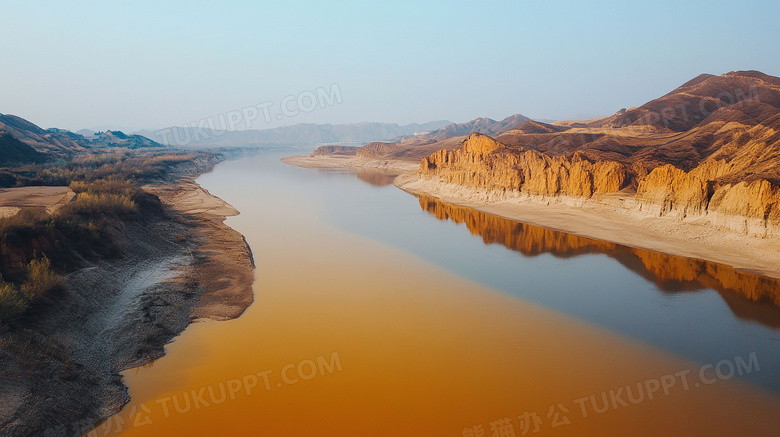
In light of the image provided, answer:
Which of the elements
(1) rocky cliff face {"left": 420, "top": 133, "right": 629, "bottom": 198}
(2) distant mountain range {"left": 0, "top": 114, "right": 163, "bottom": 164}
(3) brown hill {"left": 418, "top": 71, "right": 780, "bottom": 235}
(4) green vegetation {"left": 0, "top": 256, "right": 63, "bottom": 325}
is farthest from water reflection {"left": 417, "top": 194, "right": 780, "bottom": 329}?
(2) distant mountain range {"left": 0, "top": 114, "right": 163, "bottom": 164}

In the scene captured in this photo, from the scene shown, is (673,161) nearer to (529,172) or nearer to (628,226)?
(529,172)

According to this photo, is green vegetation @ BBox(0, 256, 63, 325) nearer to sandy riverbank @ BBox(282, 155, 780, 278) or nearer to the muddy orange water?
the muddy orange water

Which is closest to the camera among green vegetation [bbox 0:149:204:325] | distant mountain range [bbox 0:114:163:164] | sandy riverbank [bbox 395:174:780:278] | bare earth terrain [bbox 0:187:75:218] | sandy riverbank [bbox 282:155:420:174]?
green vegetation [bbox 0:149:204:325]

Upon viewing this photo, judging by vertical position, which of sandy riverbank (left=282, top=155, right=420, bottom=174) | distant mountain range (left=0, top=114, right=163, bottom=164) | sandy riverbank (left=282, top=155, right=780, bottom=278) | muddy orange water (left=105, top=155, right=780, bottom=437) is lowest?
sandy riverbank (left=282, top=155, right=420, bottom=174)

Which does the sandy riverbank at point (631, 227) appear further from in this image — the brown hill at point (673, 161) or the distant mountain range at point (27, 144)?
the distant mountain range at point (27, 144)

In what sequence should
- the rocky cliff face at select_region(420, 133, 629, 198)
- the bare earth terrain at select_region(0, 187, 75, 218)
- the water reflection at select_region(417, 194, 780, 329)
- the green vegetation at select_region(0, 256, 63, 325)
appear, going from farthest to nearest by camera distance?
the rocky cliff face at select_region(420, 133, 629, 198), the bare earth terrain at select_region(0, 187, 75, 218), the water reflection at select_region(417, 194, 780, 329), the green vegetation at select_region(0, 256, 63, 325)

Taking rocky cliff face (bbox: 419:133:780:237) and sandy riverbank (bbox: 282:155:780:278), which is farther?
rocky cliff face (bbox: 419:133:780:237)

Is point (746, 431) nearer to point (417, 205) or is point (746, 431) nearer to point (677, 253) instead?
point (677, 253)
